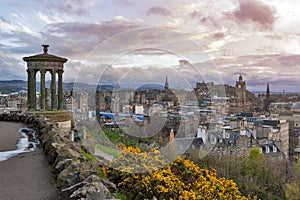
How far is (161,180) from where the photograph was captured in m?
6.48

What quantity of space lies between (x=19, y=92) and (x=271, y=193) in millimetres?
15826

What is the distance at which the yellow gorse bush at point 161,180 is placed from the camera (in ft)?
21.2

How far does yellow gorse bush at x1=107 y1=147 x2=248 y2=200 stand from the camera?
646 centimetres

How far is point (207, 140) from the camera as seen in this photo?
27625 mm

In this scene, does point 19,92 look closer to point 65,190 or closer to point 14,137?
point 14,137

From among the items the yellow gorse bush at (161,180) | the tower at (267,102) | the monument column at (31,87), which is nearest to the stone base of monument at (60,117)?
the monument column at (31,87)

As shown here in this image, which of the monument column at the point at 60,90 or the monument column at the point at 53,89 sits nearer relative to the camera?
the monument column at the point at 53,89

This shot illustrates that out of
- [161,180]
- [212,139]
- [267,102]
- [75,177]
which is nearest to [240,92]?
[267,102]

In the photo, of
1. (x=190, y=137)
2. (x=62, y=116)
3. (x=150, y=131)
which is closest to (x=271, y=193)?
(x=190, y=137)

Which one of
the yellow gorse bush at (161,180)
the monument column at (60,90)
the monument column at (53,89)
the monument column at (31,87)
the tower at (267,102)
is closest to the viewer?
the yellow gorse bush at (161,180)

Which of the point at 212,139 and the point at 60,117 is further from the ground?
the point at 60,117

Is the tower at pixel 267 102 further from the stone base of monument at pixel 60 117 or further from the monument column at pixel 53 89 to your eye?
the stone base of monument at pixel 60 117

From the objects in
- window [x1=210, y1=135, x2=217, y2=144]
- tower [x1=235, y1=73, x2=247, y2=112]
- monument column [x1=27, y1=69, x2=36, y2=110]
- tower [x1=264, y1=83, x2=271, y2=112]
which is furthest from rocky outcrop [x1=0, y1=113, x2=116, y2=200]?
tower [x1=264, y1=83, x2=271, y2=112]

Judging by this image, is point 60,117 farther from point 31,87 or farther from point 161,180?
point 161,180
